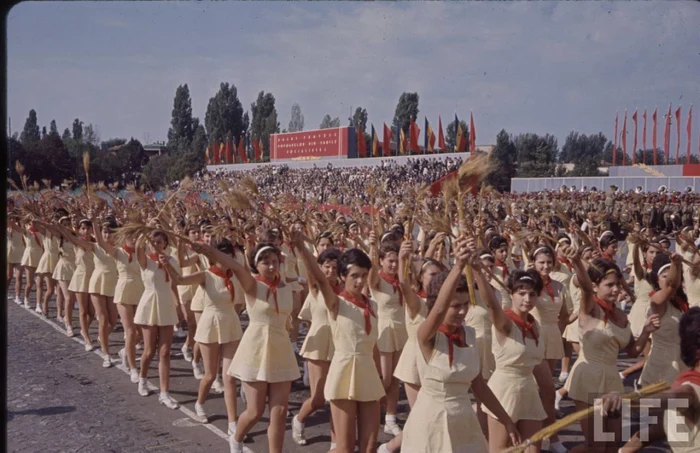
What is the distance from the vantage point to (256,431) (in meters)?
5.89

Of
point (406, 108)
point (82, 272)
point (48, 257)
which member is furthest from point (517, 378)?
point (406, 108)

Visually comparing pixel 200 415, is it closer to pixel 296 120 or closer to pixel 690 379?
pixel 690 379

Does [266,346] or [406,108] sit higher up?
[406,108]

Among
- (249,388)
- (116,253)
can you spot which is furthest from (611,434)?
(116,253)

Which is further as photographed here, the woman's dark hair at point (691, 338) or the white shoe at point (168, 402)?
the white shoe at point (168, 402)

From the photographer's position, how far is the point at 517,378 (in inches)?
168

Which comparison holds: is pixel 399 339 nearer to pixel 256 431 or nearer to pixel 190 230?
pixel 256 431

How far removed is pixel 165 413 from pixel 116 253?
93.1 inches

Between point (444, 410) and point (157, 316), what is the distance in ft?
13.0

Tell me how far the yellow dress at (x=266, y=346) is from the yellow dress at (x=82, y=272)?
464cm

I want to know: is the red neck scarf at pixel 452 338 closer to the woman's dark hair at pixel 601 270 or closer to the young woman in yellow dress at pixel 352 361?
the young woman in yellow dress at pixel 352 361

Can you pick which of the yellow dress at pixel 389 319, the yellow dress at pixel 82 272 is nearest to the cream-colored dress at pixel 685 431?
the yellow dress at pixel 389 319

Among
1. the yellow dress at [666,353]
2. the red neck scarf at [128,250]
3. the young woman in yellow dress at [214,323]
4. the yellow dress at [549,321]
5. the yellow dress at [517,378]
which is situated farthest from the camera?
the red neck scarf at [128,250]

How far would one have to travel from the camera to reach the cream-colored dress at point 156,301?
6547 mm
